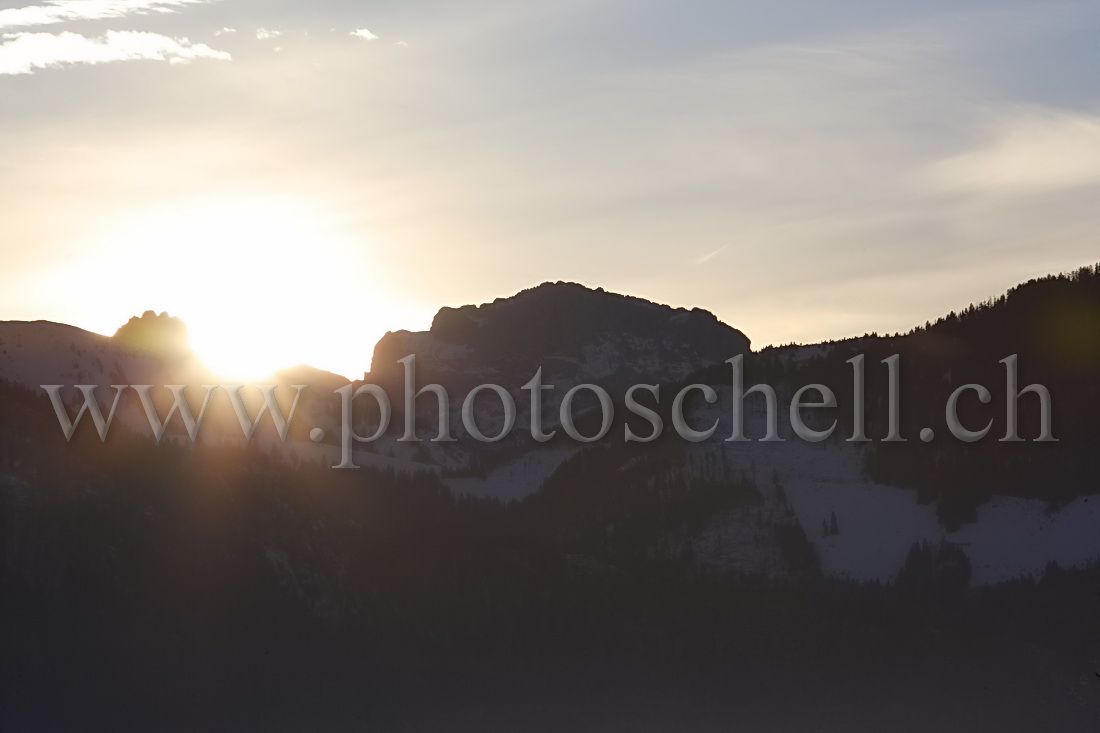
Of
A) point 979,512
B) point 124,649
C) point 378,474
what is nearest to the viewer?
point 124,649

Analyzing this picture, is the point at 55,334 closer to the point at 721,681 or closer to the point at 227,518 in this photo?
the point at 227,518

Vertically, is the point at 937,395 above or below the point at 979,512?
above

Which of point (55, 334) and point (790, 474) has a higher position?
point (55, 334)

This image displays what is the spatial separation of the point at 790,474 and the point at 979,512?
1657 cm

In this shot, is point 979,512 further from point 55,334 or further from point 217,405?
point 55,334

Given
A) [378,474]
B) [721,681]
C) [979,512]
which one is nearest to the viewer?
[721,681]

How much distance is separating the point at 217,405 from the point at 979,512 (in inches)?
2505

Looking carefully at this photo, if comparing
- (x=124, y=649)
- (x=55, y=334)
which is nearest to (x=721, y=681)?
(x=124, y=649)

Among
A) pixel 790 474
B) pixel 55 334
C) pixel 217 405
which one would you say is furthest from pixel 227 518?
pixel 790 474

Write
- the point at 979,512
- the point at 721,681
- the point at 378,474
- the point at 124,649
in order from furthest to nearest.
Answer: the point at 378,474, the point at 979,512, the point at 721,681, the point at 124,649

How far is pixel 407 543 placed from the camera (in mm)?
157125

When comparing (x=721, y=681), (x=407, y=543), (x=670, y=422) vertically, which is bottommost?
(x=721, y=681)

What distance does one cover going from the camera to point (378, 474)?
166000 mm

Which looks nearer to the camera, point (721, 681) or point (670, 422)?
point (721, 681)
